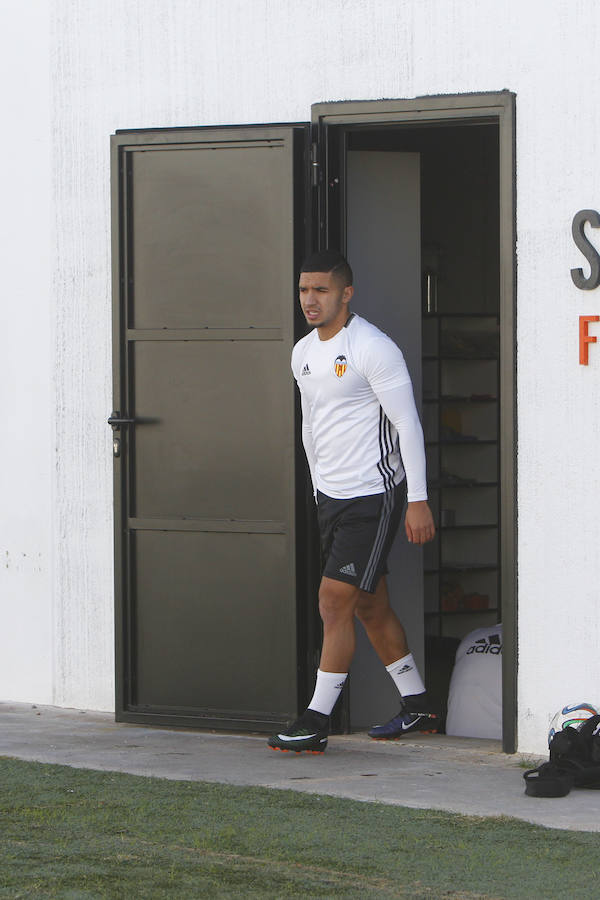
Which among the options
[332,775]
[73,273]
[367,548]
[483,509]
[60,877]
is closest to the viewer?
[60,877]

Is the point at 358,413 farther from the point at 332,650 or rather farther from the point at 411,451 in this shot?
the point at 332,650

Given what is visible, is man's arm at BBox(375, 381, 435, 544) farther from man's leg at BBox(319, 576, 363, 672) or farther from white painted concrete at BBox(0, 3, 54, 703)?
white painted concrete at BBox(0, 3, 54, 703)

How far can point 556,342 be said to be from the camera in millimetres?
6047

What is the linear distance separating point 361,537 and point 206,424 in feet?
2.99

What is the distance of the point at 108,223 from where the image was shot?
7.04 metres

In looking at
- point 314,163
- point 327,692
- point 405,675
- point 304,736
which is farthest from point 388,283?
point 304,736

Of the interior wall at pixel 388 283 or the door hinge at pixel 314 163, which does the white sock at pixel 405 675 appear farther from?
the door hinge at pixel 314 163

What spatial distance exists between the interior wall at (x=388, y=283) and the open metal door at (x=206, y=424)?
1.51 feet

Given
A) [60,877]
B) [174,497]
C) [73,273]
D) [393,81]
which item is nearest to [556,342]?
[393,81]

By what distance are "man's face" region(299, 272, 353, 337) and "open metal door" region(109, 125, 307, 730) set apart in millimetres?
288

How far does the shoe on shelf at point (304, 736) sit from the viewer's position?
20.0 ft

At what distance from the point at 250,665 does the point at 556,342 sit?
1.84 metres

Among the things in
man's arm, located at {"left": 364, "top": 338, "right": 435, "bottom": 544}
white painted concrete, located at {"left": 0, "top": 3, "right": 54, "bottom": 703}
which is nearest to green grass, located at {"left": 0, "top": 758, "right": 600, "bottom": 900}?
man's arm, located at {"left": 364, "top": 338, "right": 435, "bottom": 544}

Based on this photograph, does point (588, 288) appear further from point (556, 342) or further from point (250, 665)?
point (250, 665)
